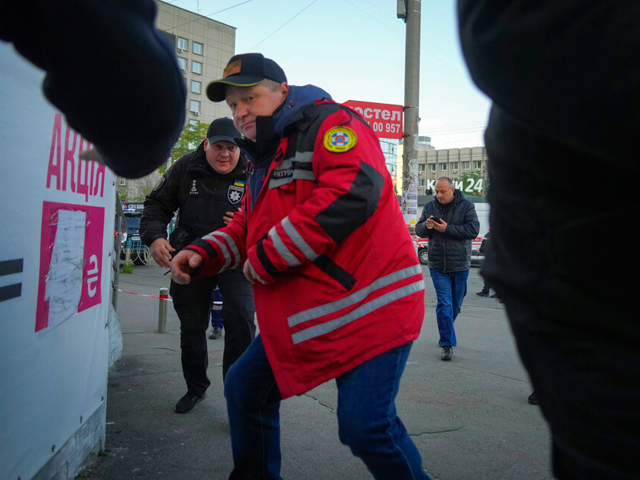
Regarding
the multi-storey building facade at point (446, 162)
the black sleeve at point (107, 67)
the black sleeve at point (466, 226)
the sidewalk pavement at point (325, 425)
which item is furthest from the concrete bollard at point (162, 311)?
the multi-storey building facade at point (446, 162)

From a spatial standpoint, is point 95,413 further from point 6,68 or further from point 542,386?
point 542,386

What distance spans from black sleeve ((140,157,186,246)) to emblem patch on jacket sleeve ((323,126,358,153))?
2.12m

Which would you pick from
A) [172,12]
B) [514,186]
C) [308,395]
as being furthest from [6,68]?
[172,12]

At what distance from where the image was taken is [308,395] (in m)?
4.35

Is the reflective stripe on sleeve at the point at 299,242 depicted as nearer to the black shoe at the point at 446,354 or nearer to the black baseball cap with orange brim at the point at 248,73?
the black baseball cap with orange brim at the point at 248,73

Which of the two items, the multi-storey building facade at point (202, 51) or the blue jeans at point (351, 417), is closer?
the blue jeans at point (351, 417)

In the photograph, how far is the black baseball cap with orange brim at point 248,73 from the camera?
2527mm

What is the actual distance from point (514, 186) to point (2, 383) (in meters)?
1.78

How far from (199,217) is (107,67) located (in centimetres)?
299

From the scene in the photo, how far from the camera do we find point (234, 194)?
405 centimetres

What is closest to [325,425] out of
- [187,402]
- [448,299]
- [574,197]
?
[187,402]

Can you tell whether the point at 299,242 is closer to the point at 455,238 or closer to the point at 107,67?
the point at 107,67

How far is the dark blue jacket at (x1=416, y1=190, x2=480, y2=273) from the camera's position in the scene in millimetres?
6215

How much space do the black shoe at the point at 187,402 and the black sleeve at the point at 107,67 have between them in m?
3.00
